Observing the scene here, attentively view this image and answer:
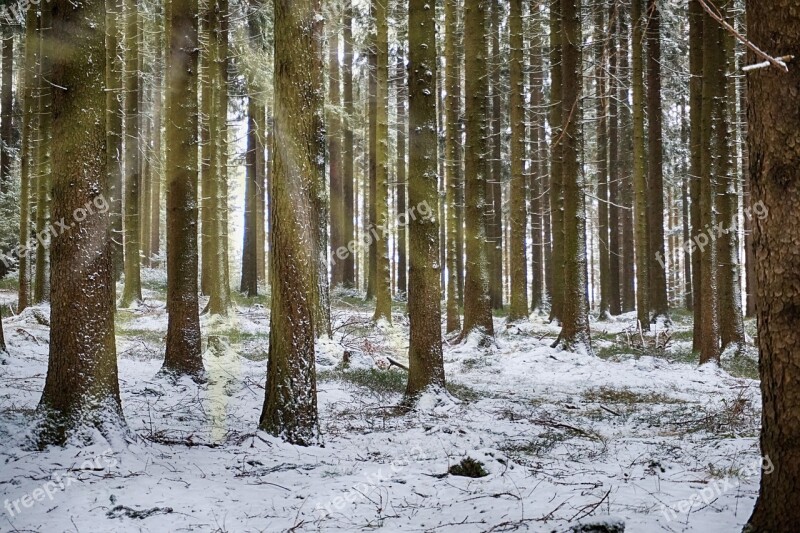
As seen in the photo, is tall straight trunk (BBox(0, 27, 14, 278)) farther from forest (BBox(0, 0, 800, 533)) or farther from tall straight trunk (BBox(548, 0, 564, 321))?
tall straight trunk (BBox(548, 0, 564, 321))

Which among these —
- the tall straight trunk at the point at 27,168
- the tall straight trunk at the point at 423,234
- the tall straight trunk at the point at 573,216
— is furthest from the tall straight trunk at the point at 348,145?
the tall straight trunk at the point at 423,234

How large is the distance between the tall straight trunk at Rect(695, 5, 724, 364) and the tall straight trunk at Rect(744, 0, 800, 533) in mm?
9645

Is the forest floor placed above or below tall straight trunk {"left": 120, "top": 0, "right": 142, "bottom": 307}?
below

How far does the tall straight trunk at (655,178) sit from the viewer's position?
58.0 ft

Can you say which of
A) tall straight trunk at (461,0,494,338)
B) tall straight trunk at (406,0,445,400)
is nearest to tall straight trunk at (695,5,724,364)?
tall straight trunk at (461,0,494,338)

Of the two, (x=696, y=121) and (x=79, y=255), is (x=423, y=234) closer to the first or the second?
(x=79, y=255)

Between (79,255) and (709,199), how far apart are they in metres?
11.5

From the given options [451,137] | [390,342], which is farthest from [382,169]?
[390,342]

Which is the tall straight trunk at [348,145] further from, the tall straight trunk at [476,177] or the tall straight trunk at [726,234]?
the tall straight trunk at [726,234]

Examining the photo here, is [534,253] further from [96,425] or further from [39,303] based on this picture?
[96,425]

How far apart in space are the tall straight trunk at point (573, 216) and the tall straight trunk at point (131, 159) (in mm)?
11020

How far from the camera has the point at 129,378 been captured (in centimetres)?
971

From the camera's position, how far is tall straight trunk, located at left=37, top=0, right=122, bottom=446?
5965 mm

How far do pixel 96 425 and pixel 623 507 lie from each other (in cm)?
492
